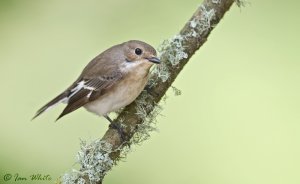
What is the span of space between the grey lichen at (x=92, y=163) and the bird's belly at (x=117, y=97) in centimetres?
43

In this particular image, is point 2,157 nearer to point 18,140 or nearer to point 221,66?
point 18,140

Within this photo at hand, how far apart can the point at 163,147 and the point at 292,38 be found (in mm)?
1626

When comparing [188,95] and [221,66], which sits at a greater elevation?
[221,66]

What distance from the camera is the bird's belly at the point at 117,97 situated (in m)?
3.70

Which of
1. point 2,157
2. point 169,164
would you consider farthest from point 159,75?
point 2,157

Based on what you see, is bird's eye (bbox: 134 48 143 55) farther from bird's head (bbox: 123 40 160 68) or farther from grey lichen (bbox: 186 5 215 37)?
grey lichen (bbox: 186 5 215 37)

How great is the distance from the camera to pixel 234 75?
18.7ft

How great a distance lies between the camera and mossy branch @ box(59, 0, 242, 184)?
10.8 ft

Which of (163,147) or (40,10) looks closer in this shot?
(163,147)

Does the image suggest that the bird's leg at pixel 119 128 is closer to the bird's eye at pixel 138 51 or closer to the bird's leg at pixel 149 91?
the bird's leg at pixel 149 91

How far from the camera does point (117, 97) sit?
378cm

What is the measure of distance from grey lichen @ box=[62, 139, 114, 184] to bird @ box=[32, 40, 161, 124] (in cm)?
47

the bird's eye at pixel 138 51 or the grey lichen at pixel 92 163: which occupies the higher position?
the bird's eye at pixel 138 51

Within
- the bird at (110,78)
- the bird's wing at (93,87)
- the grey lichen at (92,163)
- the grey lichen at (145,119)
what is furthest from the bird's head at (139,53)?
the grey lichen at (92,163)
